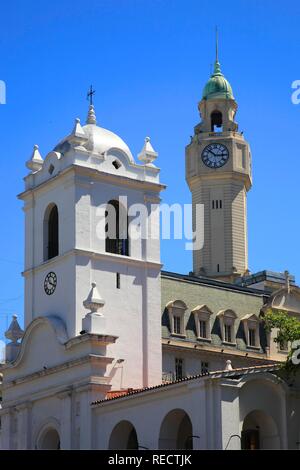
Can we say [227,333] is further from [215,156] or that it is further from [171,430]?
[215,156]

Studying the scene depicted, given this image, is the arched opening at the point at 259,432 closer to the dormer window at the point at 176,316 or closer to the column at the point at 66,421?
the column at the point at 66,421

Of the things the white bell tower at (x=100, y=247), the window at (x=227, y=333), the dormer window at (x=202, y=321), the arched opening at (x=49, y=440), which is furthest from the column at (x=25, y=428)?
the window at (x=227, y=333)

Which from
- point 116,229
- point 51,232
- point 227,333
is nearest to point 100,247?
point 116,229

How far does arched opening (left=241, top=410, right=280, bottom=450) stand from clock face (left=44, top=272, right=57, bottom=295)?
17567 millimetres

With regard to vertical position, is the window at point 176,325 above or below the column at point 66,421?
above

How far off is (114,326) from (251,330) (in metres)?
12.8

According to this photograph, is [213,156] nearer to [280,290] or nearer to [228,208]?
[228,208]

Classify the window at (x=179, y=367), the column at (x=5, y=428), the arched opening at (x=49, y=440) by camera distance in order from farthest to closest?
the window at (x=179, y=367) → the column at (x=5, y=428) → the arched opening at (x=49, y=440)

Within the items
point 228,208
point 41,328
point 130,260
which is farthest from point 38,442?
point 228,208

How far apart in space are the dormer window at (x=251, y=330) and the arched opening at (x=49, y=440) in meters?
15.5

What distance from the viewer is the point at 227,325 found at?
83.8 m

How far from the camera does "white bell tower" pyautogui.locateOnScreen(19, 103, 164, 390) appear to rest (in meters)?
75.8

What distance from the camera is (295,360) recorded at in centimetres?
6462

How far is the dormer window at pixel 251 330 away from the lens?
277 ft
